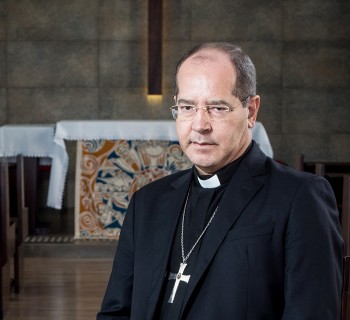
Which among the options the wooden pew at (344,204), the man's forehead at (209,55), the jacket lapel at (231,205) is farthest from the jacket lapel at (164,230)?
the wooden pew at (344,204)

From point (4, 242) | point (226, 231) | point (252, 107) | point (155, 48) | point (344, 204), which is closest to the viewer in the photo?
point (226, 231)

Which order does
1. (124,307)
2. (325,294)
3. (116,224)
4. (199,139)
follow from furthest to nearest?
(116,224), (124,307), (199,139), (325,294)

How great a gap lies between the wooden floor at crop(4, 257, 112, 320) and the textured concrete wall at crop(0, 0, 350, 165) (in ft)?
10.5

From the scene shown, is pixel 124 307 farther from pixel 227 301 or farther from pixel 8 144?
pixel 8 144

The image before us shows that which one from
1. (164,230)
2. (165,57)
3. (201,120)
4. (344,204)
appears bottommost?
(344,204)

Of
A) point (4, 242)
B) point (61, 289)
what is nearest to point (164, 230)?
point (4, 242)

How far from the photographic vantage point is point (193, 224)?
6.50 feet

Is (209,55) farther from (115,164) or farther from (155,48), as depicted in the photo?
(155,48)

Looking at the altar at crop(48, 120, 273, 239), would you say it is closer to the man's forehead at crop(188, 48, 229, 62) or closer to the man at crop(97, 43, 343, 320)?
the man at crop(97, 43, 343, 320)

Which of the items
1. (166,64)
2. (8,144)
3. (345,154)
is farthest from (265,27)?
(8,144)

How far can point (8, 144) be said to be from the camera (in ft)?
23.8

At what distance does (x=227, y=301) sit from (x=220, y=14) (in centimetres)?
805

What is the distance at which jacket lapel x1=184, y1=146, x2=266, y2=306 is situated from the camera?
1.81m

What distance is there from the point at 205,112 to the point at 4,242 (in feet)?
11.0
